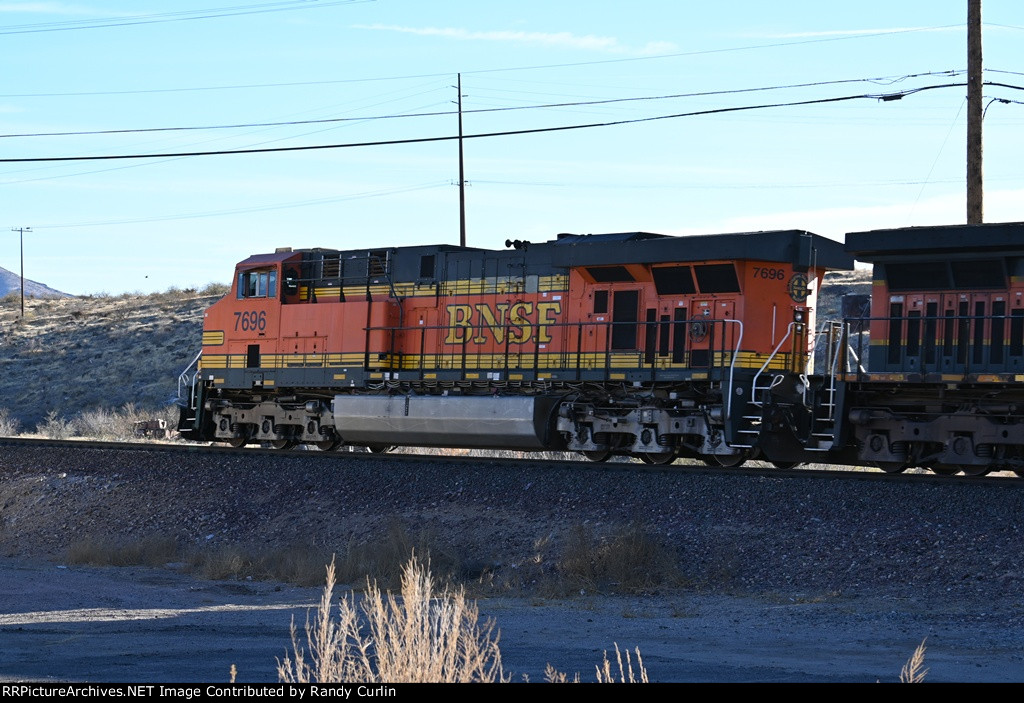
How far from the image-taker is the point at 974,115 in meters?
19.7

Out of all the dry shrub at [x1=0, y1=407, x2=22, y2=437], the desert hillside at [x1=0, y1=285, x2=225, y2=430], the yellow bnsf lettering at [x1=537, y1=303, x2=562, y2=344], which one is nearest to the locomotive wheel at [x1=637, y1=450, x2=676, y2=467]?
the yellow bnsf lettering at [x1=537, y1=303, x2=562, y2=344]

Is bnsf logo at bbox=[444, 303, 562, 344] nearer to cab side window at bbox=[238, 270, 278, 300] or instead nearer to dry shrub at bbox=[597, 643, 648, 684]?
cab side window at bbox=[238, 270, 278, 300]

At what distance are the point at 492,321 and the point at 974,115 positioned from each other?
27.8 feet

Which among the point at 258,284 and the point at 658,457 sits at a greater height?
the point at 258,284

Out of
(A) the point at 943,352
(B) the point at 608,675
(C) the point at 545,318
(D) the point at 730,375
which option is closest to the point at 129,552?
(C) the point at 545,318

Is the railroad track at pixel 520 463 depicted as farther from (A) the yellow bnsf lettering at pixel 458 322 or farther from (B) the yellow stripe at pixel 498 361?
(A) the yellow bnsf lettering at pixel 458 322

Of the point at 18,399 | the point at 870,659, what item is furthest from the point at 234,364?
the point at 18,399

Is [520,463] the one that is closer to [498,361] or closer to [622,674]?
[498,361]

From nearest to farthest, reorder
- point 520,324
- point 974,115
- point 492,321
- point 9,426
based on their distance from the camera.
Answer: point 974,115, point 520,324, point 492,321, point 9,426

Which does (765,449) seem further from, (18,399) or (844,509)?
(18,399)

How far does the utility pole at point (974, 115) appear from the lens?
19.4 meters

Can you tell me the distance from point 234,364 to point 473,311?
18.3 ft

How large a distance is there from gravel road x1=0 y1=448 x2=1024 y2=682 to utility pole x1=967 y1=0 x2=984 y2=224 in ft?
19.3
